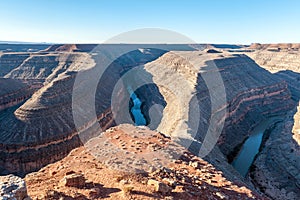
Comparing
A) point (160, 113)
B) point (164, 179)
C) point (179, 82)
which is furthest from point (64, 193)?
point (179, 82)

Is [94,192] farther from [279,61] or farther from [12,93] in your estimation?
[279,61]

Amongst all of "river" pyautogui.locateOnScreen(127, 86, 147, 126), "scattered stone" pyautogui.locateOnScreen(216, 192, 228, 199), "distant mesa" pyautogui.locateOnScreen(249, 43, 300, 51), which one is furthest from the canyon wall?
"distant mesa" pyautogui.locateOnScreen(249, 43, 300, 51)

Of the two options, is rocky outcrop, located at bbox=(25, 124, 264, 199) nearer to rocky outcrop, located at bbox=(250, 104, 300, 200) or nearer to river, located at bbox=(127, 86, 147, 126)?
rocky outcrop, located at bbox=(250, 104, 300, 200)

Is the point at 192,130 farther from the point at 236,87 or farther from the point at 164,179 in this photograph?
the point at 236,87

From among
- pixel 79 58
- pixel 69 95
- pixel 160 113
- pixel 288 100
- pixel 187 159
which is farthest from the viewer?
pixel 79 58

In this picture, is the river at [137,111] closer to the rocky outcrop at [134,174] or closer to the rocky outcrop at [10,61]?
the rocky outcrop at [134,174]

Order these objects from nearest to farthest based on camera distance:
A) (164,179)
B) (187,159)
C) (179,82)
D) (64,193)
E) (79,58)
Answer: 1. (64,193)
2. (164,179)
3. (187,159)
4. (179,82)
5. (79,58)

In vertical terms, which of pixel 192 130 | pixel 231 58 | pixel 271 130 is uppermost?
pixel 231 58
